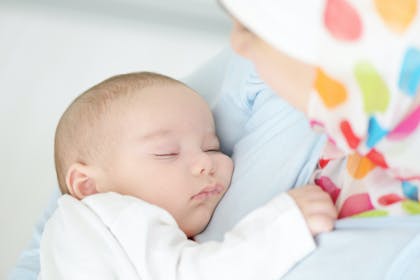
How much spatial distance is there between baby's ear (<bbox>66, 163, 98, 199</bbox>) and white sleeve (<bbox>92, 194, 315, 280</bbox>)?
0.47ft

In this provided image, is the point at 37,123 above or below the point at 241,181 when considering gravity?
below

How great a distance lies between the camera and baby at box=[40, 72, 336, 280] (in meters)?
0.83

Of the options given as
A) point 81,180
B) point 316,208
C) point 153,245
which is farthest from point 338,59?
point 81,180

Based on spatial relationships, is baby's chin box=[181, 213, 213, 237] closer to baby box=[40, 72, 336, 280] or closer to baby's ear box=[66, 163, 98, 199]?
baby box=[40, 72, 336, 280]

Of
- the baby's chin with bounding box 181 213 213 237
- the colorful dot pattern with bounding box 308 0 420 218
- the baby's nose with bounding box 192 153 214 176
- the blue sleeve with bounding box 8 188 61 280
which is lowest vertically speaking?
the blue sleeve with bounding box 8 188 61 280

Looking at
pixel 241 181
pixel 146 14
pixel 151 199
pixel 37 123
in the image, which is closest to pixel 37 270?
pixel 151 199

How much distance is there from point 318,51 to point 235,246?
0.29m

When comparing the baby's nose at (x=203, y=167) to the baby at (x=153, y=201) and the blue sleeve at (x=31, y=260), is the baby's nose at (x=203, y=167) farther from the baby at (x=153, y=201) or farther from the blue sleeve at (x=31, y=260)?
the blue sleeve at (x=31, y=260)

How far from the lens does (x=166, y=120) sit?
1075mm

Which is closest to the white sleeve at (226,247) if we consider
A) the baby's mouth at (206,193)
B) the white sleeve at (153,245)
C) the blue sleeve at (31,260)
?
the white sleeve at (153,245)

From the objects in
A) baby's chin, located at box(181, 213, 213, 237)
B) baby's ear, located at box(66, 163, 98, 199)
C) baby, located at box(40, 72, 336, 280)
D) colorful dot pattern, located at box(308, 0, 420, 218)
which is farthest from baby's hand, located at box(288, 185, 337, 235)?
baby's ear, located at box(66, 163, 98, 199)

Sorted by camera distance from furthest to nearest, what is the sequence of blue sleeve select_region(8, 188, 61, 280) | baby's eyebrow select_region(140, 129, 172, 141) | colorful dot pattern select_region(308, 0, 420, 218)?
1. blue sleeve select_region(8, 188, 61, 280)
2. baby's eyebrow select_region(140, 129, 172, 141)
3. colorful dot pattern select_region(308, 0, 420, 218)

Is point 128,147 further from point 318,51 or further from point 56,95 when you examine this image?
point 56,95

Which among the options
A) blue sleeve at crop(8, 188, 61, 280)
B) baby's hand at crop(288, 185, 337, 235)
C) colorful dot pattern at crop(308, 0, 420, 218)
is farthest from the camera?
blue sleeve at crop(8, 188, 61, 280)
